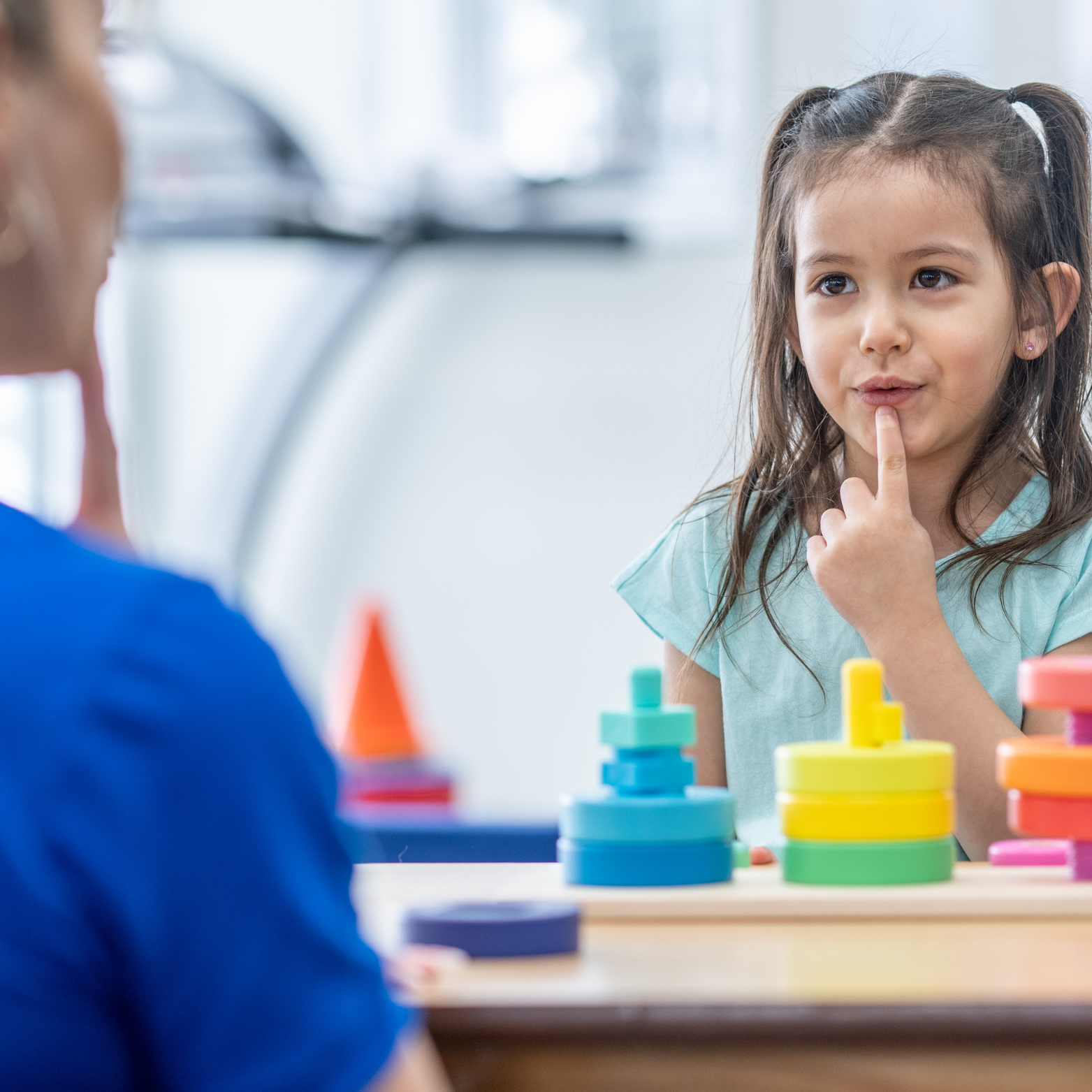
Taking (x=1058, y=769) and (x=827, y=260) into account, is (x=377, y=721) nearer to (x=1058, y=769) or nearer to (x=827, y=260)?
(x=827, y=260)

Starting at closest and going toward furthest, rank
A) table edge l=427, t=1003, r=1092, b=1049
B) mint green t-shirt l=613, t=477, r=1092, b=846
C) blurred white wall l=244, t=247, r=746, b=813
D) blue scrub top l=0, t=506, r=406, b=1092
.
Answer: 1. blue scrub top l=0, t=506, r=406, b=1092
2. table edge l=427, t=1003, r=1092, b=1049
3. mint green t-shirt l=613, t=477, r=1092, b=846
4. blurred white wall l=244, t=247, r=746, b=813

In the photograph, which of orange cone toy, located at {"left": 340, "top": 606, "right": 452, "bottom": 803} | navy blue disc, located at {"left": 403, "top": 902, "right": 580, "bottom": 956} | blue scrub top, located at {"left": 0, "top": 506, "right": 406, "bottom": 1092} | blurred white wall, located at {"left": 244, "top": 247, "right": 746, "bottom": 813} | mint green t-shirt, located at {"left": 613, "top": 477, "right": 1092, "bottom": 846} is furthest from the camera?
blurred white wall, located at {"left": 244, "top": 247, "right": 746, "bottom": 813}

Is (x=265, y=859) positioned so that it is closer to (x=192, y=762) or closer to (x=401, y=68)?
(x=192, y=762)

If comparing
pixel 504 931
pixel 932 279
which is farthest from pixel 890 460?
pixel 504 931

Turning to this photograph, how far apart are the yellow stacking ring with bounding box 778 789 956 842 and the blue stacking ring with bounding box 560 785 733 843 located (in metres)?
0.05

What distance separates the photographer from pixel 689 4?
423cm

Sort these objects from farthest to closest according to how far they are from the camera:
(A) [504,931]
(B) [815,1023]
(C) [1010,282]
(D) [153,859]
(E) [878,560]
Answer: (C) [1010,282] < (E) [878,560] < (A) [504,931] < (B) [815,1023] < (D) [153,859]

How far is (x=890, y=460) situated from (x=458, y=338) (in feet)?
11.4

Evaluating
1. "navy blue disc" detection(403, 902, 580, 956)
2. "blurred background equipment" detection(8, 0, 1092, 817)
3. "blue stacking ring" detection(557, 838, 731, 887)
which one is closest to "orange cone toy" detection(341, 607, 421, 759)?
"blurred background equipment" detection(8, 0, 1092, 817)

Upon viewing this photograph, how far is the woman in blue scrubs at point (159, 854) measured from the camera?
1.37ft

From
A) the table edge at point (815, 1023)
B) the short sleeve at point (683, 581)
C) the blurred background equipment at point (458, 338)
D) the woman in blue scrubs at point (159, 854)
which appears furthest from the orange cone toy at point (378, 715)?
the woman in blue scrubs at point (159, 854)

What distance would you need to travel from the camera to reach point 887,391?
1.16m

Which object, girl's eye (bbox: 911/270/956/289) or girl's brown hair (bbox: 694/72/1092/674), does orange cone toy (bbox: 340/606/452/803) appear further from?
girl's eye (bbox: 911/270/956/289)

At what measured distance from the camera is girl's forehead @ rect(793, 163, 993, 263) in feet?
3.69
